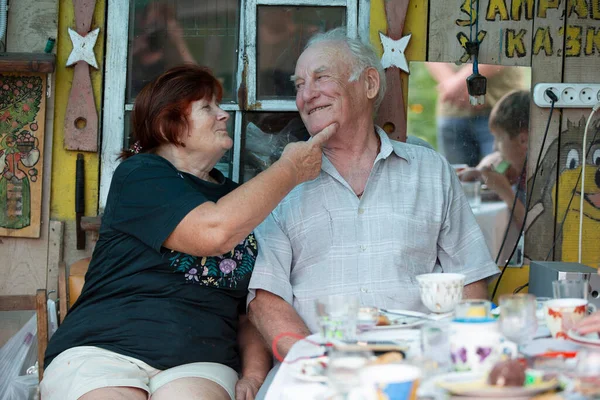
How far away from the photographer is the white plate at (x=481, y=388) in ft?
3.62

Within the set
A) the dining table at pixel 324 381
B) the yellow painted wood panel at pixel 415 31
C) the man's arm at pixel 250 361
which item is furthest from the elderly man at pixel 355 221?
the dining table at pixel 324 381

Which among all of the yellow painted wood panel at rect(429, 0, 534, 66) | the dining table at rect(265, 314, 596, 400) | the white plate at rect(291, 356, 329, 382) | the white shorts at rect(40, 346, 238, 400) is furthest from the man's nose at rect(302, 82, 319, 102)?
the white plate at rect(291, 356, 329, 382)

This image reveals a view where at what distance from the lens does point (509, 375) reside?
3.77 feet

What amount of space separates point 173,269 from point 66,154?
1.04 meters

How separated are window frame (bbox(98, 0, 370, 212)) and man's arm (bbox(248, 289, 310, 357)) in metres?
0.87

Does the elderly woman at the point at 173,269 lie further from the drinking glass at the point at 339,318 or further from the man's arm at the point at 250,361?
the drinking glass at the point at 339,318

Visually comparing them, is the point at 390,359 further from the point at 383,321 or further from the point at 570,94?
the point at 570,94

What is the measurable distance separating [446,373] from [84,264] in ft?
6.34

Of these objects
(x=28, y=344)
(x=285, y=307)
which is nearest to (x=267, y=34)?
(x=285, y=307)

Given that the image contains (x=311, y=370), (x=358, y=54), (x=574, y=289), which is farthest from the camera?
(x=358, y=54)

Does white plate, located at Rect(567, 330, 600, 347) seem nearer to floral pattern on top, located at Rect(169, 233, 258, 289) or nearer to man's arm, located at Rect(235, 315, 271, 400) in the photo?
man's arm, located at Rect(235, 315, 271, 400)

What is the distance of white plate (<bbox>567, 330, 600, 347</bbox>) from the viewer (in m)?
1.43

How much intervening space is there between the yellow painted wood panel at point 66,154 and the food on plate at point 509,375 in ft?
7.40

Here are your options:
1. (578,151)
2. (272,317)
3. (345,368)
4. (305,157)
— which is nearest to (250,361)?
(272,317)
